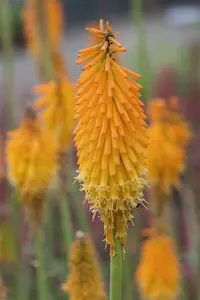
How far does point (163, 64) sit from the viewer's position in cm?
1120

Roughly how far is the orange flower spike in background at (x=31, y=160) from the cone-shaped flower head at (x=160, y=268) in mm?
534

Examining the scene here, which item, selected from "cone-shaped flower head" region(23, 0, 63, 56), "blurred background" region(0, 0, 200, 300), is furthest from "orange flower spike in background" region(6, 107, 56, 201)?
"cone-shaped flower head" region(23, 0, 63, 56)

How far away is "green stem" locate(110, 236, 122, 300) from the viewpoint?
5.22 feet

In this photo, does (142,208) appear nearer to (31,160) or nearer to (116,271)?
(31,160)

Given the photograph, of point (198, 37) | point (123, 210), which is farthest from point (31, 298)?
point (198, 37)

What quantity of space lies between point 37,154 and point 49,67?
3.68ft

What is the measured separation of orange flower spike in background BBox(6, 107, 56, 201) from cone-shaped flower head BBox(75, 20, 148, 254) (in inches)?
40.7

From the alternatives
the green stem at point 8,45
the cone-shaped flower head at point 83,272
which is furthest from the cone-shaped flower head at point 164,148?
the green stem at point 8,45

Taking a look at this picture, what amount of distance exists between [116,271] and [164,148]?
1312mm

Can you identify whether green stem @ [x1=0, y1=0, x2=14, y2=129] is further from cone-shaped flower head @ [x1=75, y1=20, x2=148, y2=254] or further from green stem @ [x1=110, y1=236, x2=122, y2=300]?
green stem @ [x1=110, y1=236, x2=122, y2=300]

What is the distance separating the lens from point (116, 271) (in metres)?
1.60

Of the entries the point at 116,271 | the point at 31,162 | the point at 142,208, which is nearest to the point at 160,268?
the point at 31,162

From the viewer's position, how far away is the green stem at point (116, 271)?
5.22 ft

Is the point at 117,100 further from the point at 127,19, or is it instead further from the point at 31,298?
the point at 127,19
